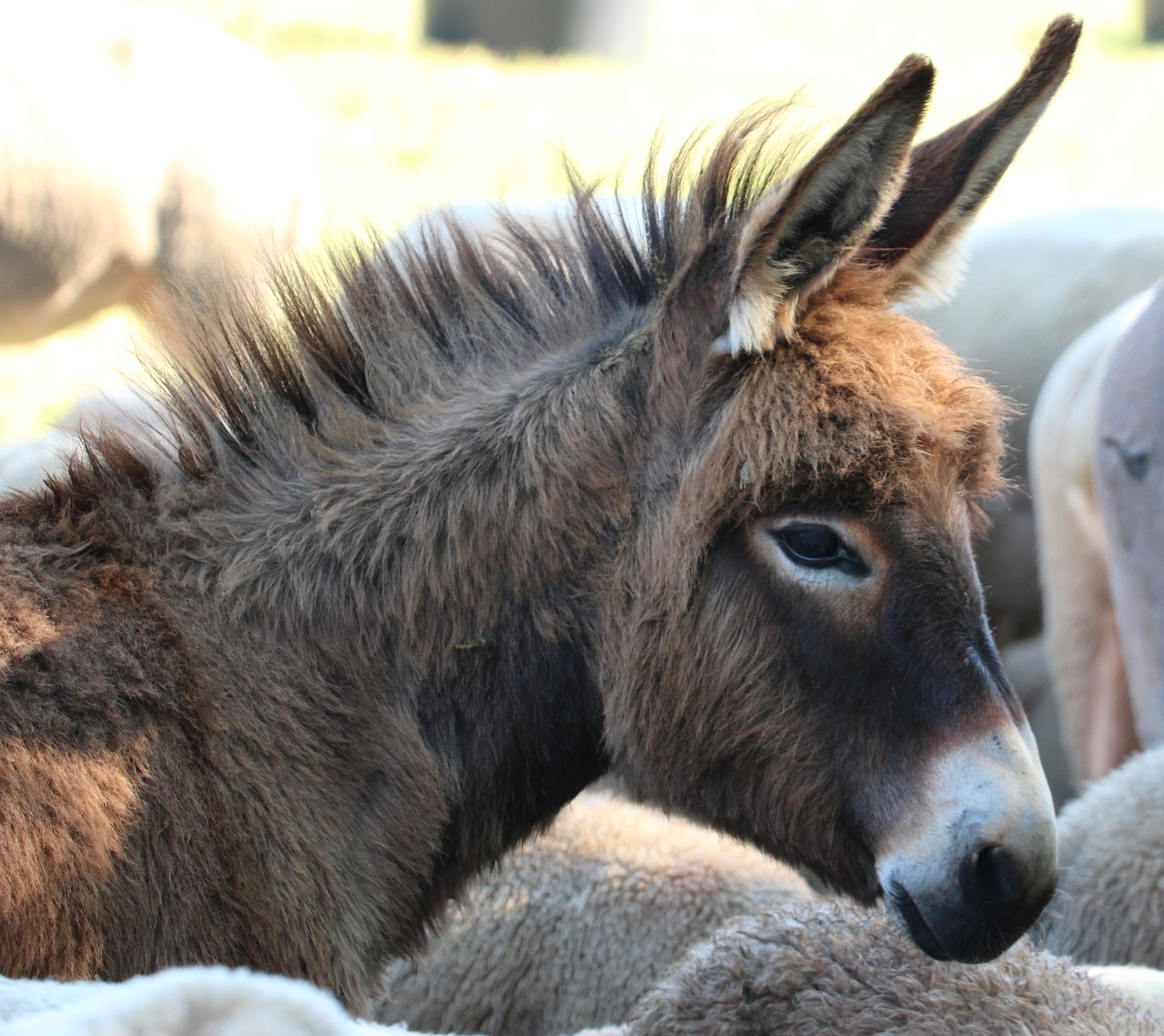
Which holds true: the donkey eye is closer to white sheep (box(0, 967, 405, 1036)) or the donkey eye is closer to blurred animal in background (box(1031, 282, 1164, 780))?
white sheep (box(0, 967, 405, 1036))

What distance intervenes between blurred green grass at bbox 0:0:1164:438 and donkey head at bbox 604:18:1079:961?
5.10 meters

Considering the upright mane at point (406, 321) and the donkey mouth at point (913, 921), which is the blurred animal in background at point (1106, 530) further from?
the donkey mouth at point (913, 921)

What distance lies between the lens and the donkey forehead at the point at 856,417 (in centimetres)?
202

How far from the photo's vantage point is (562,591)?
2.12 metres

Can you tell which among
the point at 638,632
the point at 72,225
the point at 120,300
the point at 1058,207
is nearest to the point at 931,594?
the point at 638,632

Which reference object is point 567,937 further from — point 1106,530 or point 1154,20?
point 1154,20

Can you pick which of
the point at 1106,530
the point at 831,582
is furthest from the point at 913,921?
the point at 1106,530

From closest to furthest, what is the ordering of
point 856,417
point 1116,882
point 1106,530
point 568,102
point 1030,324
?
point 856,417 < point 1116,882 < point 1106,530 < point 1030,324 < point 568,102

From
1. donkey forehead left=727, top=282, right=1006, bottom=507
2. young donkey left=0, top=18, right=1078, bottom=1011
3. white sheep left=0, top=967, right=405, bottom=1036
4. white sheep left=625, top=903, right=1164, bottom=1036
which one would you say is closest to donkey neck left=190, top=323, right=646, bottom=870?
young donkey left=0, top=18, right=1078, bottom=1011

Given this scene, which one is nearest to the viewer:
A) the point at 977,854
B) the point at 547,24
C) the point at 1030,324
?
the point at 977,854

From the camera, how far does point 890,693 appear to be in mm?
2016

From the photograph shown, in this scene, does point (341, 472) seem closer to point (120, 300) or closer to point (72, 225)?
point (72, 225)

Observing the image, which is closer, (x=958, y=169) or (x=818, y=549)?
(x=818, y=549)

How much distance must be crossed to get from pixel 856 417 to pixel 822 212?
1.13 ft
